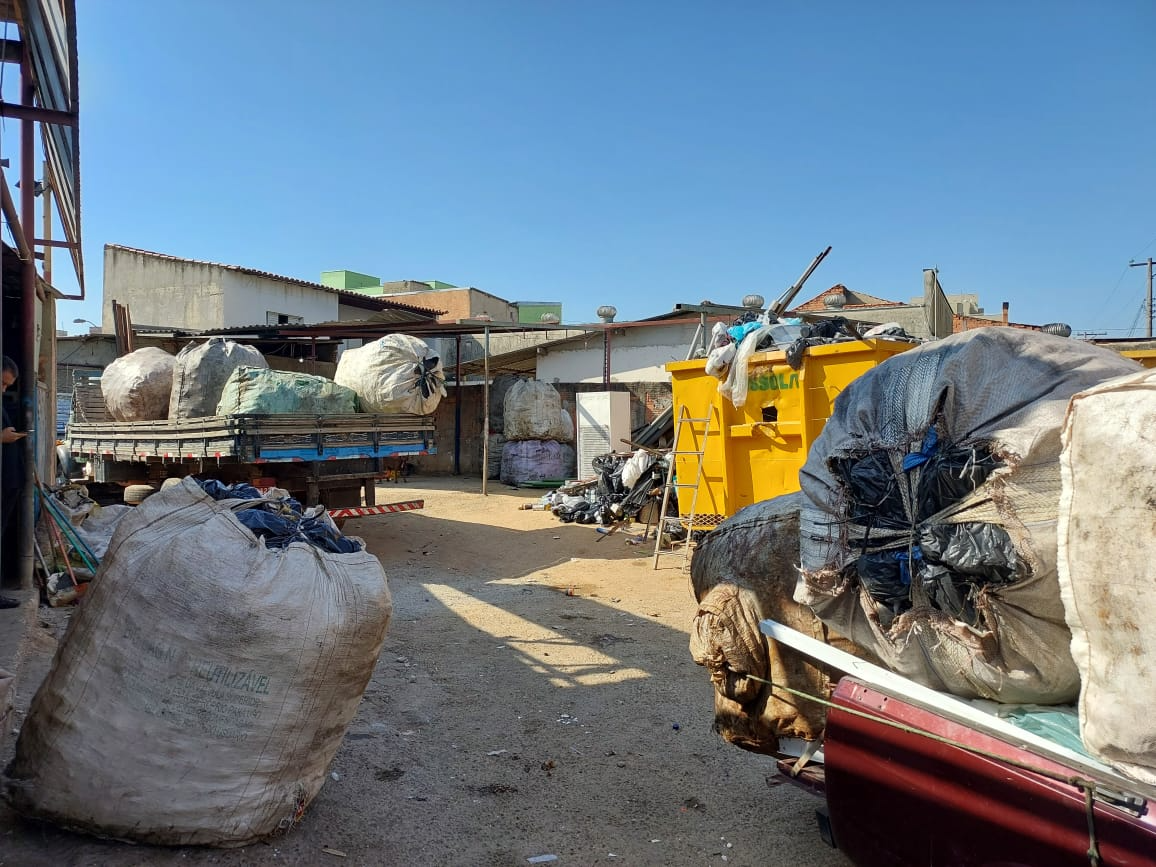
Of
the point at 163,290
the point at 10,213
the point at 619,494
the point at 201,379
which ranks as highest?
the point at 163,290

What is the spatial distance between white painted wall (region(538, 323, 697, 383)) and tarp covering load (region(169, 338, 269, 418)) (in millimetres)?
10744

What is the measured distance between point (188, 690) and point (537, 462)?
524 inches

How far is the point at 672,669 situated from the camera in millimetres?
5051

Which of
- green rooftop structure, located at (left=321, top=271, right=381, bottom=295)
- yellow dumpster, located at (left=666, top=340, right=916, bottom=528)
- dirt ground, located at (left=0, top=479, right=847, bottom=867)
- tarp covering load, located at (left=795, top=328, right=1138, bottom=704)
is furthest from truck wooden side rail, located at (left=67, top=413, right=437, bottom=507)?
green rooftop structure, located at (left=321, top=271, right=381, bottom=295)

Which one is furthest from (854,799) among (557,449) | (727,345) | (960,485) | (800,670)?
(557,449)

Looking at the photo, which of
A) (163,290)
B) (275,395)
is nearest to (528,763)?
(275,395)

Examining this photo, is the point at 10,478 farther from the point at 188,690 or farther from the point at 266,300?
the point at 266,300

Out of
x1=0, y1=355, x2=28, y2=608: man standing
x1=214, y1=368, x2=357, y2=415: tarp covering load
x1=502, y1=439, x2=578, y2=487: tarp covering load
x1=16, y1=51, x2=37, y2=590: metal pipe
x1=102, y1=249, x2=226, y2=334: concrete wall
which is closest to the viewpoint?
x1=0, y1=355, x2=28, y2=608: man standing

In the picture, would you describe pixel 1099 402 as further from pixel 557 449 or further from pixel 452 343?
pixel 452 343

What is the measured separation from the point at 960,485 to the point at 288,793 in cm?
231

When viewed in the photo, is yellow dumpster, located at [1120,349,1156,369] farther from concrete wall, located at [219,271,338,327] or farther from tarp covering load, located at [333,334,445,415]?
concrete wall, located at [219,271,338,327]

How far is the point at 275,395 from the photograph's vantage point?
317 inches

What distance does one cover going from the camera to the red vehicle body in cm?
177

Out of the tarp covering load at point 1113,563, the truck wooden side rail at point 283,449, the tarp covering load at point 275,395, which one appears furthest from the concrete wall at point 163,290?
the tarp covering load at point 1113,563
